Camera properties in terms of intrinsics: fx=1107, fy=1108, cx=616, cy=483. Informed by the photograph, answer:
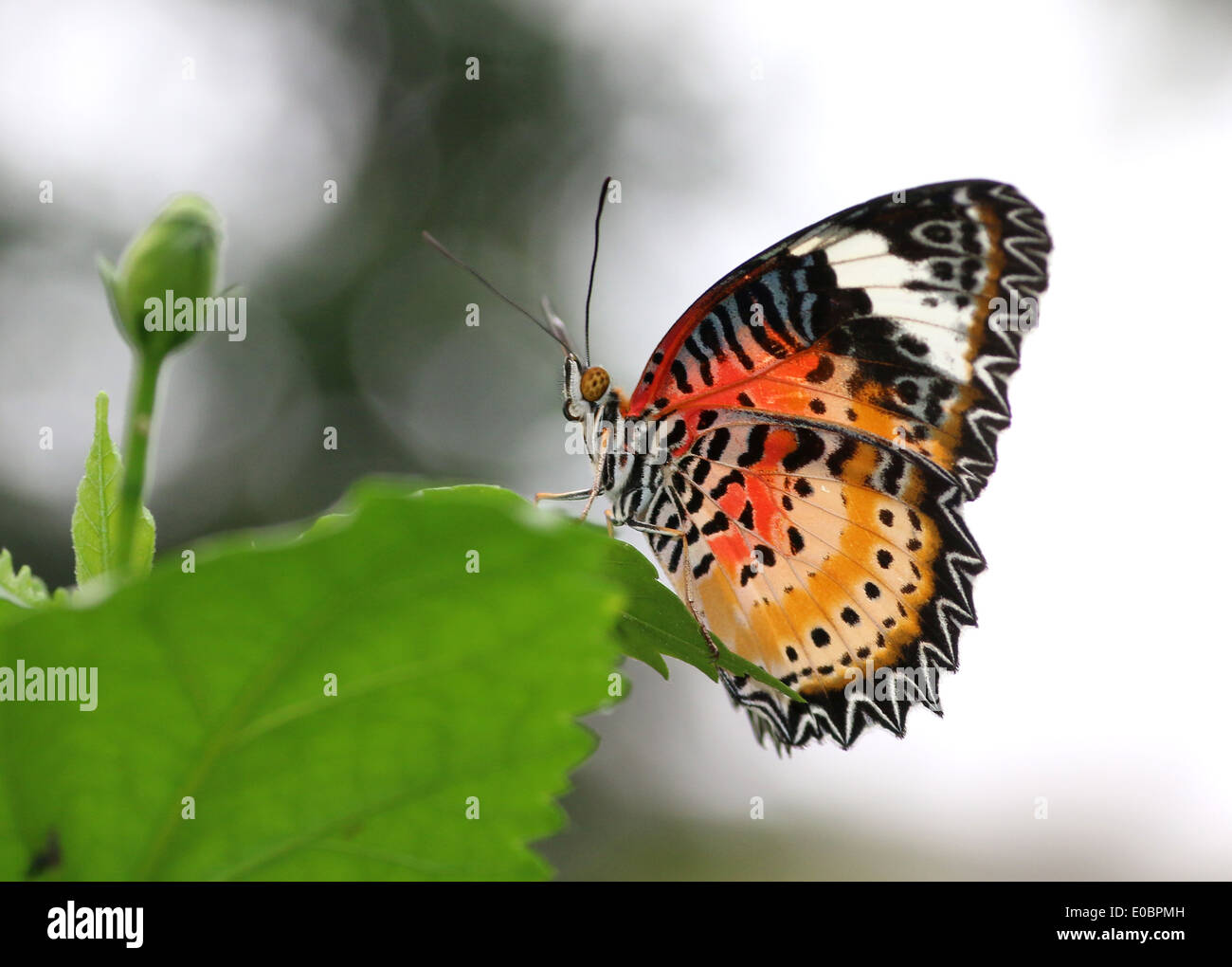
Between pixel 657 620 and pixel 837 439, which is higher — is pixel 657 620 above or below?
below

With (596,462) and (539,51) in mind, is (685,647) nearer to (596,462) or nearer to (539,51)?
(596,462)

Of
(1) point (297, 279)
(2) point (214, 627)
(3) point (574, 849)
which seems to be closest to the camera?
(2) point (214, 627)

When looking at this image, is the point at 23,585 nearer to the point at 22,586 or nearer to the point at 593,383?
the point at 22,586

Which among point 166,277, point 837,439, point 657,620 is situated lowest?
point 657,620

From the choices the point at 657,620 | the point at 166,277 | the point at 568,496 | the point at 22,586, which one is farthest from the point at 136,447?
the point at 568,496

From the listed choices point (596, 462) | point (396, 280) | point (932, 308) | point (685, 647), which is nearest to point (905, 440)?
point (932, 308)

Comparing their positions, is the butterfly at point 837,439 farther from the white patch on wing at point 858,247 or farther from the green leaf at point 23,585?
the green leaf at point 23,585
